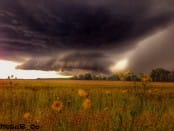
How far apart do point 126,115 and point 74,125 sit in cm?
106

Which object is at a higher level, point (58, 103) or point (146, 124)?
point (58, 103)

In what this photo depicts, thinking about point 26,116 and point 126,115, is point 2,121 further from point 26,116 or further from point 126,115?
point 126,115

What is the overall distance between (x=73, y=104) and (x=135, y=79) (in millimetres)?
1192

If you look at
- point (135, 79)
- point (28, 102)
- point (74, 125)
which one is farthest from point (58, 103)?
point (28, 102)

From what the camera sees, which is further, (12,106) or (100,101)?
(100,101)

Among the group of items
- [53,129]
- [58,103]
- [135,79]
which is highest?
[135,79]

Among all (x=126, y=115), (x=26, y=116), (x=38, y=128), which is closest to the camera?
(x=38, y=128)

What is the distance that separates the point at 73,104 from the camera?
5.39 metres

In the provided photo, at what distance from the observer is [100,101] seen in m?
5.85

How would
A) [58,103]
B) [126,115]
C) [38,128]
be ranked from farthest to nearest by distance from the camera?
1. [126,115]
2. [58,103]
3. [38,128]

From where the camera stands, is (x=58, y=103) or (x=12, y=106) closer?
(x=58, y=103)

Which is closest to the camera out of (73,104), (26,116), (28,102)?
(26,116)

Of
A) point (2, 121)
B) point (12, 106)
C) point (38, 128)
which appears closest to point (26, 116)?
point (2, 121)

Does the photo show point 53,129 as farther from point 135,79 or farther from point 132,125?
point 135,79
